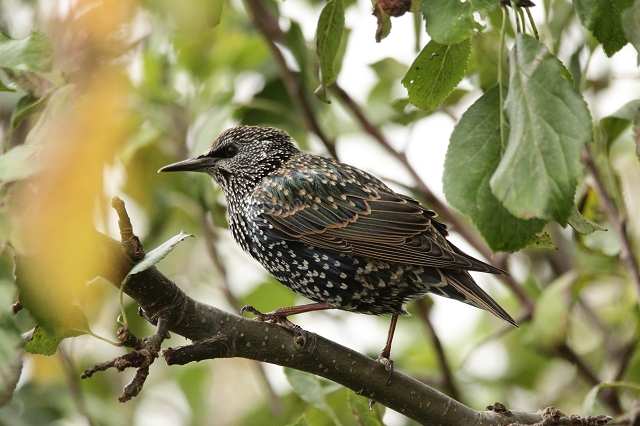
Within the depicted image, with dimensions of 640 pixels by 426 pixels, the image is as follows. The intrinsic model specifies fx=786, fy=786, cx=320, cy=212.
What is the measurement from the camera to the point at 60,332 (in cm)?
236

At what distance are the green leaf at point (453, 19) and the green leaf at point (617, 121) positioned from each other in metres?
1.03

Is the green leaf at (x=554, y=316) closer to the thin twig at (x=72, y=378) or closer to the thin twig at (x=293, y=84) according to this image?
the thin twig at (x=293, y=84)

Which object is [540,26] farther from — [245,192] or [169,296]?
[169,296]

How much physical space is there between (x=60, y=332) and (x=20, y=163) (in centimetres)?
62

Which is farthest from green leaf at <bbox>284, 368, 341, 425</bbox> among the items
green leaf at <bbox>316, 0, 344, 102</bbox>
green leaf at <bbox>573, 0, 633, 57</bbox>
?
green leaf at <bbox>573, 0, 633, 57</bbox>

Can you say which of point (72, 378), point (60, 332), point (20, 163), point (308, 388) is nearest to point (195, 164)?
point (72, 378)


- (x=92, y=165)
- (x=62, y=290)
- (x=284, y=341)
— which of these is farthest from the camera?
(x=284, y=341)

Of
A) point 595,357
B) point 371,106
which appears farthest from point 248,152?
point 595,357

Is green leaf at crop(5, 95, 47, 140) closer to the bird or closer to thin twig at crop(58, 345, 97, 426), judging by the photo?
the bird

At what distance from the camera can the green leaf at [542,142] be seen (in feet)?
6.25

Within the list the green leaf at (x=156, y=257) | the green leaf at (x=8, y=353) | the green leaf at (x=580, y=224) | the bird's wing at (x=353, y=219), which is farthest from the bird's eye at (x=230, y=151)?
the green leaf at (x=8, y=353)

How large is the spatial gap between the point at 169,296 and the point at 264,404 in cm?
258

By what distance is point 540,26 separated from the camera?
4129mm

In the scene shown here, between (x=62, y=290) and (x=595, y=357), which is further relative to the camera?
(x=595, y=357)
